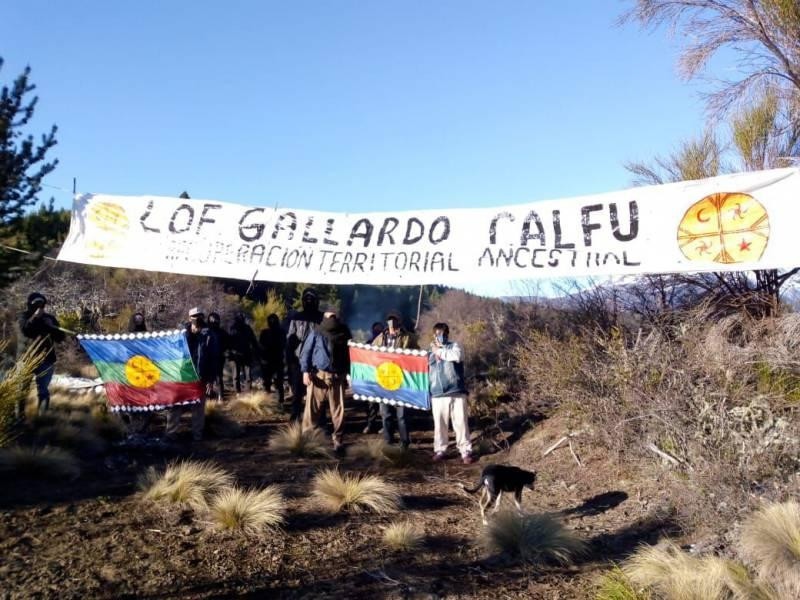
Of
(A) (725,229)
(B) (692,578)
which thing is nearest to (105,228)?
(A) (725,229)

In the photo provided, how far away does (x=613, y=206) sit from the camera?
785 cm

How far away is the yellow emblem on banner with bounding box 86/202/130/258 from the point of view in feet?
31.2

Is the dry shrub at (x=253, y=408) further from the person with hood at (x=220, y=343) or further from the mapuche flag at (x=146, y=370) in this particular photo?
the mapuche flag at (x=146, y=370)

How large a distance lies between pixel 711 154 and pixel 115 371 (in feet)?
27.8

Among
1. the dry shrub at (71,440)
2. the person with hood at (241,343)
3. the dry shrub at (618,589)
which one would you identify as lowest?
the dry shrub at (618,589)

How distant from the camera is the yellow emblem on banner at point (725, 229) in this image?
701 cm

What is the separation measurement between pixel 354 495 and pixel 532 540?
1.71m

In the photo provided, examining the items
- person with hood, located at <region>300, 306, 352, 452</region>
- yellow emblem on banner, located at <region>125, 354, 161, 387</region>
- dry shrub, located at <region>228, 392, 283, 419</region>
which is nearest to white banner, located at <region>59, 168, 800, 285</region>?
person with hood, located at <region>300, 306, 352, 452</region>

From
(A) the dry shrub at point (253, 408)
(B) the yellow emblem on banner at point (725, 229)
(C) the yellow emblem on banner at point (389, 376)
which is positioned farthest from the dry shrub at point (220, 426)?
(B) the yellow emblem on banner at point (725, 229)

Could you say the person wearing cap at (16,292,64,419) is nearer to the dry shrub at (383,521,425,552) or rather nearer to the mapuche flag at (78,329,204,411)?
the mapuche flag at (78,329,204,411)

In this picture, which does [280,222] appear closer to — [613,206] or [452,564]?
[613,206]

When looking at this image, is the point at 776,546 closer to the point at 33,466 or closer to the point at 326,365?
the point at 326,365

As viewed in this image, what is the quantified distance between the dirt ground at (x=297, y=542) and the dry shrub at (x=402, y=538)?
0.34 ft

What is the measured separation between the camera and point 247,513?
5.47 metres
